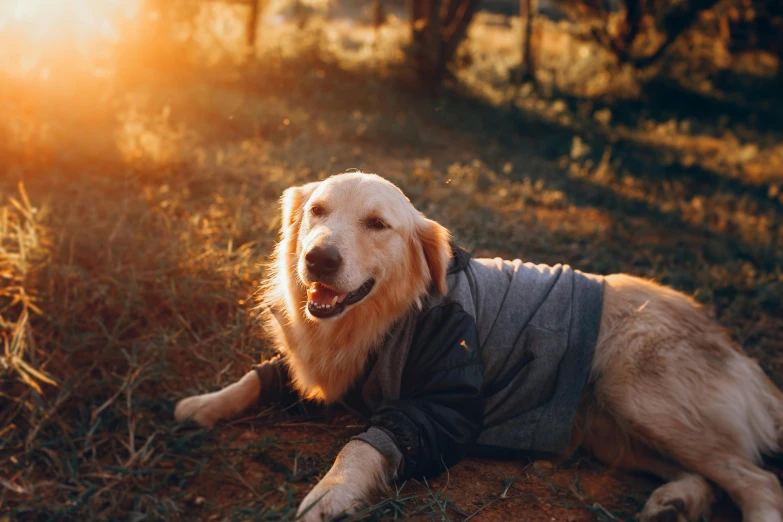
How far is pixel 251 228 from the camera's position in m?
4.66

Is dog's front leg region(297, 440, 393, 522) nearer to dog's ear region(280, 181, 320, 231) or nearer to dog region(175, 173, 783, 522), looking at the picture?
dog region(175, 173, 783, 522)

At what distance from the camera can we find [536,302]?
300cm

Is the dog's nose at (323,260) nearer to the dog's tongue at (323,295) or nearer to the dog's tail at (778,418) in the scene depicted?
the dog's tongue at (323,295)

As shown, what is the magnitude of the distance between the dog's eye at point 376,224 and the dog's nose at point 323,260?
0.29 m

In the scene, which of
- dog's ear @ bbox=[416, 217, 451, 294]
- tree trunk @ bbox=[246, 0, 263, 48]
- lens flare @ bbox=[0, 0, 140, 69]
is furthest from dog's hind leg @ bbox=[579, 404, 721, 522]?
tree trunk @ bbox=[246, 0, 263, 48]

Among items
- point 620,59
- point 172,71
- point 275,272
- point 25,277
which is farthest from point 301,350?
point 620,59

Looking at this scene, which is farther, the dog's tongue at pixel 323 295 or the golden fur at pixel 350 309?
the golden fur at pixel 350 309

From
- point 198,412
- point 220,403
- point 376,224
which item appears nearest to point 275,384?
point 220,403

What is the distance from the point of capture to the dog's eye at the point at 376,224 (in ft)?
9.35

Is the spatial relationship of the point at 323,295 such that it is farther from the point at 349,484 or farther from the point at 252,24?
the point at 252,24

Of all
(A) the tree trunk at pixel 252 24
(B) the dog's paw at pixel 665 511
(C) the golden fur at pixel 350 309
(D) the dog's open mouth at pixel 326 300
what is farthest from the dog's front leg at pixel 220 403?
(A) the tree trunk at pixel 252 24

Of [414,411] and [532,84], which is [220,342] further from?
[532,84]

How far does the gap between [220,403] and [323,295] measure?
806mm

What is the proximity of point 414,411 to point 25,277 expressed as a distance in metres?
2.43
